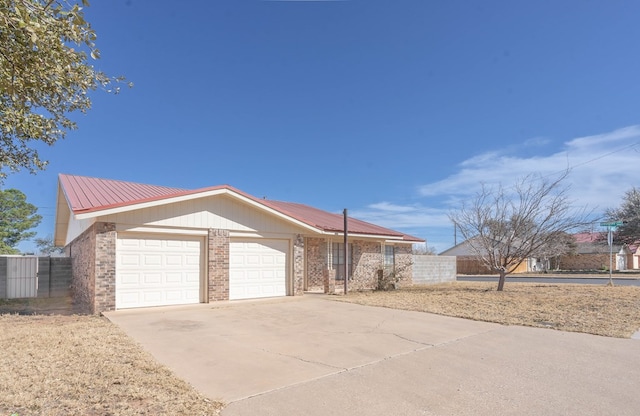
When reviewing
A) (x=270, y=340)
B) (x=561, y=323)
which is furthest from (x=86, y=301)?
(x=561, y=323)

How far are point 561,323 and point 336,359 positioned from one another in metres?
6.25

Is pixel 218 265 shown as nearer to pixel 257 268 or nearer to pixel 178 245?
pixel 178 245

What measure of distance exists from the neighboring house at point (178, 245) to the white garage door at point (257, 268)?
0.03m

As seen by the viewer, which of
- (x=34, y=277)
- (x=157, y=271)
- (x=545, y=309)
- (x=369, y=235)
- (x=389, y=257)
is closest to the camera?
(x=157, y=271)

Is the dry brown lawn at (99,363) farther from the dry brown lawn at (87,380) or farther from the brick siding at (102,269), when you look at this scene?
the brick siding at (102,269)

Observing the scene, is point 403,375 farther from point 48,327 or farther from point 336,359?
point 48,327

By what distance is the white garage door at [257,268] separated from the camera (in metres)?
13.0

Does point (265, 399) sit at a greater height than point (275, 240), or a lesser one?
lesser

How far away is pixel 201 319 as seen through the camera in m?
9.55

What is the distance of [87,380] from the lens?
15.9 ft

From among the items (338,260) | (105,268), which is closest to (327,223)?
(338,260)

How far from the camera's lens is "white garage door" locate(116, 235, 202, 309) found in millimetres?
10828

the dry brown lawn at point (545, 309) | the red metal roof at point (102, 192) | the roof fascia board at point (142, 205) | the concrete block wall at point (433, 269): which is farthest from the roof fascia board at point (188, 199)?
the concrete block wall at point (433, 269)

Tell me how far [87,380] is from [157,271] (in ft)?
22.3
